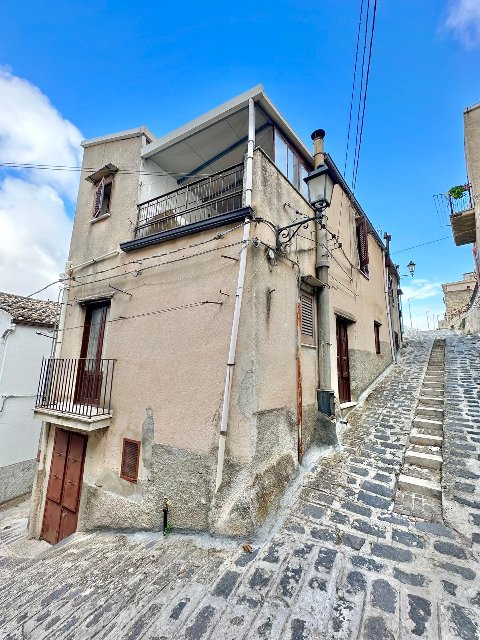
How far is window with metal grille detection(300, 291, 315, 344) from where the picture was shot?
6.04 m

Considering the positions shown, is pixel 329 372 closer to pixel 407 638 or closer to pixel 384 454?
pixel 384 454

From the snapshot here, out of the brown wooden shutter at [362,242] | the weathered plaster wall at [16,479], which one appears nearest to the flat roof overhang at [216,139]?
the brown wooden shutter at [362,242]

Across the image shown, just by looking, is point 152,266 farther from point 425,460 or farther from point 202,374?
point 425,460

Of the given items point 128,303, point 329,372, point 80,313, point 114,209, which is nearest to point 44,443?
point 80,313

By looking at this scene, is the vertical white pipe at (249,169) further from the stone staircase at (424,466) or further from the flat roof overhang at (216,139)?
the stone staircase at (424,466)

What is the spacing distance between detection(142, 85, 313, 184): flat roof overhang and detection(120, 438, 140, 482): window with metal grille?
6.54 metres

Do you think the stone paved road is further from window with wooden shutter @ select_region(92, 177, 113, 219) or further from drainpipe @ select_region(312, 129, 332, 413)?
window with wooden shutter @ select_region(92, 177, 113, 219)

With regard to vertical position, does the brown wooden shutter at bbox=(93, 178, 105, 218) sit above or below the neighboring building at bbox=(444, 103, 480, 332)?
below

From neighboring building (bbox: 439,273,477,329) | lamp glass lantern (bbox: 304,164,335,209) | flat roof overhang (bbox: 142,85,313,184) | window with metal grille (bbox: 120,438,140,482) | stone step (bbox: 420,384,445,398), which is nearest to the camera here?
lamp glass lantern (bbox: 304,164,335,209)

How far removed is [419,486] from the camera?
4.25 metres

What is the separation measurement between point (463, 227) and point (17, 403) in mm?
19132

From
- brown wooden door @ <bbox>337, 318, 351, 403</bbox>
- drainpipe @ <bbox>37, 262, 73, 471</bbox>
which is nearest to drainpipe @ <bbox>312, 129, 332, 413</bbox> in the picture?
brown wooden door @ <bbox>337, 318, 351, 403</bbox>

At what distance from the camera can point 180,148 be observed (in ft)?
21.9

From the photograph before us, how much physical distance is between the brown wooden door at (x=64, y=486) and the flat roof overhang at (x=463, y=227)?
15.4 meters
